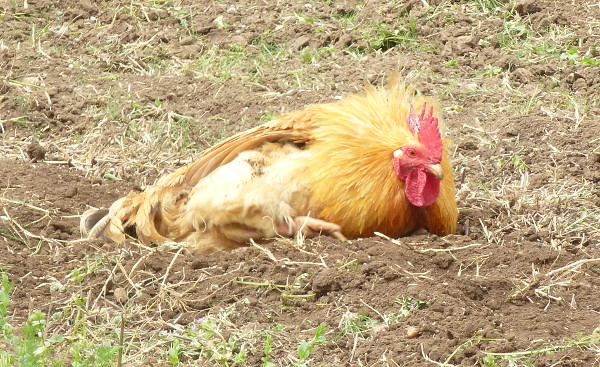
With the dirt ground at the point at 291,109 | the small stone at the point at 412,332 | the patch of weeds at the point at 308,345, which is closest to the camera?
the patch of weeds at the point at 308,345

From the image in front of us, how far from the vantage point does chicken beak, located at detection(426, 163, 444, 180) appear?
210 inches

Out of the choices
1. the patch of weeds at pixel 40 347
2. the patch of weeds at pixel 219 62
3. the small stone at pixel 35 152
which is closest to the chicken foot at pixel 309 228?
the patch of weeds at pixel 40 347

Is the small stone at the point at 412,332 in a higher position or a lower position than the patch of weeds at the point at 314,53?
lower

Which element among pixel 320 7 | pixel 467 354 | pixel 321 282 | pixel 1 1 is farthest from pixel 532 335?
pixel 1 1

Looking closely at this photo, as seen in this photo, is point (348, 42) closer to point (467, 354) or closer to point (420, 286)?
point (420, 286)

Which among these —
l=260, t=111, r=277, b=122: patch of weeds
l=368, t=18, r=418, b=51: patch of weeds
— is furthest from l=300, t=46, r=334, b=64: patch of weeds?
l=260, t=111, r=277, b=122: patch of weeds

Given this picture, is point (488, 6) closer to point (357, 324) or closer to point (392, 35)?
point (392, 35)

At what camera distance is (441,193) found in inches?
223

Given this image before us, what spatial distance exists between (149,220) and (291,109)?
6.77 feet

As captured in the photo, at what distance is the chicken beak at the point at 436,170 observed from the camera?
5.34 m

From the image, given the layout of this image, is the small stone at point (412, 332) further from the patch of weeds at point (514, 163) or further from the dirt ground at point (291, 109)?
the patch of weeds at point (514, 163)

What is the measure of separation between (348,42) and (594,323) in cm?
437

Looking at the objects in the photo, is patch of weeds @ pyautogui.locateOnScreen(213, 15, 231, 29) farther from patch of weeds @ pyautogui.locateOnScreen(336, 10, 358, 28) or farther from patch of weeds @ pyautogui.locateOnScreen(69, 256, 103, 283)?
patch of weeds @ pyautogui.locateOnScreen(69, 256, 103, 283)

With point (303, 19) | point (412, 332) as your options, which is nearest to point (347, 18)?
point (303, 19)
